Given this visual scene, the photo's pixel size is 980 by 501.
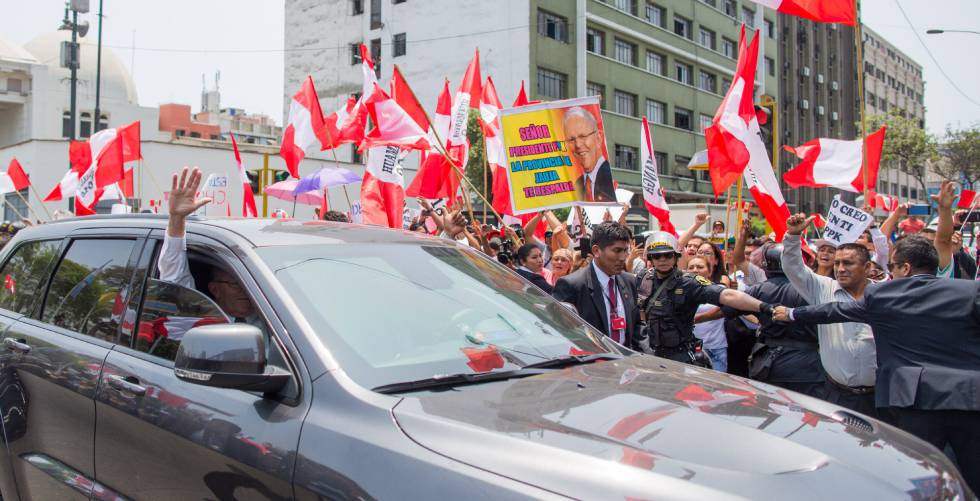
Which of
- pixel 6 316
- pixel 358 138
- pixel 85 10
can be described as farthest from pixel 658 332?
pixel 85 10

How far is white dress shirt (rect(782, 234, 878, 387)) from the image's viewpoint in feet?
15.8

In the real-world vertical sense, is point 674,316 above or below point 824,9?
below

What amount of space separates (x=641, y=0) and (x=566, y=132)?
122ft

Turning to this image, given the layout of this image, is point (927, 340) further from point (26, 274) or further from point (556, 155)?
point (26, 274)

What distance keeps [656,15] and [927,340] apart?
43.0 meters

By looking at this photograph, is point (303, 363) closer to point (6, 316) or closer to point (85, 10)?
point (6, 316)

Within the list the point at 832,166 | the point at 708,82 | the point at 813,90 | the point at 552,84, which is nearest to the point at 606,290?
the point at 832,166

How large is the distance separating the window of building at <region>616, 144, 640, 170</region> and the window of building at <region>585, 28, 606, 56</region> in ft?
15.7

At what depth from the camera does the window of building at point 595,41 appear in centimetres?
3938

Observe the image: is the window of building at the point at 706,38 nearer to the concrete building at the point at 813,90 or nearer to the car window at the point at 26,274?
the concrete building at the point at 813,90

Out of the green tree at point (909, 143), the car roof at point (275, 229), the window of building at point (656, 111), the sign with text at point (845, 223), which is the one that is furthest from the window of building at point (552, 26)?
the car roof at point (275, 229)

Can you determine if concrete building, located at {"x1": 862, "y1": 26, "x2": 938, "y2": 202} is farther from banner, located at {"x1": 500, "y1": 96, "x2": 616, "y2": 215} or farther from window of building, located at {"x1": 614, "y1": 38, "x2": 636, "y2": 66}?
banner, located at {"x1": 500, "y1": 96, "x2": 616, "y2": 215}

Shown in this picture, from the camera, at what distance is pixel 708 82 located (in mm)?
48656

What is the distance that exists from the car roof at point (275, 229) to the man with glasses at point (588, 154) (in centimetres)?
444
